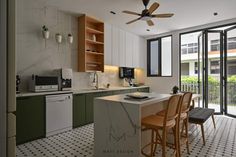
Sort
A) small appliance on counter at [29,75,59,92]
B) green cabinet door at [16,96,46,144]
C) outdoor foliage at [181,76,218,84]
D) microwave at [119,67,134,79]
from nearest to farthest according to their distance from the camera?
green cabinet door at [16,96,46,144] → small appliance on counter at [29,75,59,92] → outdoor foliage at [181,76,218,84] → microwave at [119,67,134,79]

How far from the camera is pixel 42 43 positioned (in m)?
3.88

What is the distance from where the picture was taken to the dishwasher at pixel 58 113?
3.43 metres

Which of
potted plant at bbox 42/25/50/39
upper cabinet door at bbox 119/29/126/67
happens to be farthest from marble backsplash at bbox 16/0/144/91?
upper cabinet door at bbox 119/29/126/67

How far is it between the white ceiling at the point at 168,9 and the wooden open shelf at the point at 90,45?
0.95ft

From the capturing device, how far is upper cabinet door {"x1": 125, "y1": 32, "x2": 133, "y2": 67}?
6.06 meters

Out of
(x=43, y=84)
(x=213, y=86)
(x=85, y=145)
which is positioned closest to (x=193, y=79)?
(x=213, y=86)

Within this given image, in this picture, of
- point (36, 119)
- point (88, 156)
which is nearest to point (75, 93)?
point (36, 119)

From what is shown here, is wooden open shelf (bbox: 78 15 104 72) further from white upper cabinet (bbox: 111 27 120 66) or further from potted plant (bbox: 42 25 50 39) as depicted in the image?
potted plant (bbox: 42 25 50 39)

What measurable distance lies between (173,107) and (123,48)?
159 inches

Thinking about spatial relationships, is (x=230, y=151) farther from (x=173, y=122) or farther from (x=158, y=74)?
(x=158, y=74)

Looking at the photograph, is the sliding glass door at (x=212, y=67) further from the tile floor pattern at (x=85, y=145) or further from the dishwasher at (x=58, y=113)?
the dishwasher at (x=58, y=113)

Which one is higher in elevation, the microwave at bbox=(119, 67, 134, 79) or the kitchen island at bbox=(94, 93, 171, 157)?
the microwave at bbox=(119, 67, 134, 79)

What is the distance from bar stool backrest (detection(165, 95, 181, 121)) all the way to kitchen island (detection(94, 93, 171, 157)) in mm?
278

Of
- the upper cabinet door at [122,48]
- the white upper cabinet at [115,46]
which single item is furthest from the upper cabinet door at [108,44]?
the upper cabinet door at [122,48]
